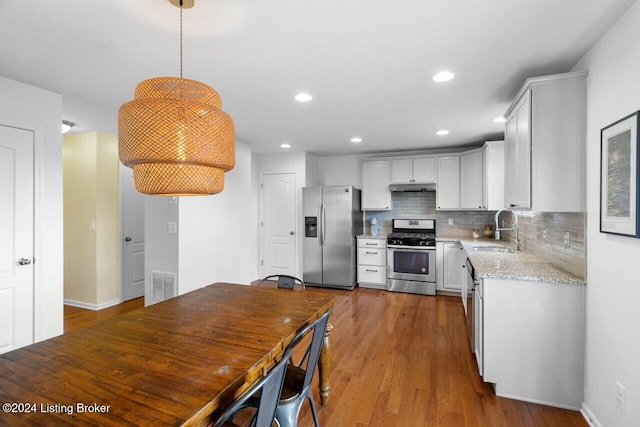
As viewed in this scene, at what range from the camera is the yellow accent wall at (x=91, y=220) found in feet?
13.6

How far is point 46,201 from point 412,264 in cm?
446

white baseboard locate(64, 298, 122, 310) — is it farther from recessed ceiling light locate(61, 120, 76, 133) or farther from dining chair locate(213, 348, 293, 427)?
dining chair locate(213, 348, 293, 427)

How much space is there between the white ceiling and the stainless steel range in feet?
7.55

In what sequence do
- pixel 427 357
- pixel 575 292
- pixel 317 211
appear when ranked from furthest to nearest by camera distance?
pixel 317 211
pixel 427 357
pixel 575 292

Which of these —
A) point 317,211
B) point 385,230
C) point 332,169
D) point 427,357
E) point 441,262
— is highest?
point 332,169

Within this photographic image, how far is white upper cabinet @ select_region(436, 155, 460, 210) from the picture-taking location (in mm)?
4832

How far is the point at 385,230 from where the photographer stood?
5.59 m

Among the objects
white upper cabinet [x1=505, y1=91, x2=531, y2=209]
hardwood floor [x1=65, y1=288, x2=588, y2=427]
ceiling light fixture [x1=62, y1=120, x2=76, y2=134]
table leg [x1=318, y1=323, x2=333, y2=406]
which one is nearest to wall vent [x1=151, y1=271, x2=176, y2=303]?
hardwood floor [x1=65, y1=288, x2=588, y2=427]

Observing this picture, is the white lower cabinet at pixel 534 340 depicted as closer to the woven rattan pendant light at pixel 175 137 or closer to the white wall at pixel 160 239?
the woven rattan pendant light at pixel 175 137

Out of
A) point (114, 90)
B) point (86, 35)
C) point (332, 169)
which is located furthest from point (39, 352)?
point (332, 169)

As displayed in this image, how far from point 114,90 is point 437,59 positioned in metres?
2.53

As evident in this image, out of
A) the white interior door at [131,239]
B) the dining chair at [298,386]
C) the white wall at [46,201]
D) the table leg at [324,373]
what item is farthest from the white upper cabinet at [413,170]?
the white wall at [46,201]

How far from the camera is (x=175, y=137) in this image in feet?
4.37

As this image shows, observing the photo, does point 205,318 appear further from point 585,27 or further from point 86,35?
point 585,27
